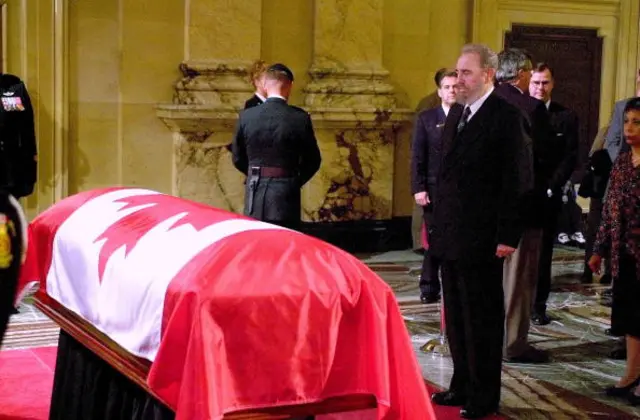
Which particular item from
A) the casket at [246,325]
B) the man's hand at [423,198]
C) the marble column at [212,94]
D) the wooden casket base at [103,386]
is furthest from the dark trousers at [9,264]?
the marble column at [212,94]

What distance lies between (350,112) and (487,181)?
4877 millimetres

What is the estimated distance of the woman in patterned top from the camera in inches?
214

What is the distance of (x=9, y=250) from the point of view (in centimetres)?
237

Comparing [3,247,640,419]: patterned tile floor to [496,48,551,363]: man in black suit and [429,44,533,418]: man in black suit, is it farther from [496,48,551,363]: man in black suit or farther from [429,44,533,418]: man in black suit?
[429,44,533,418]: man in black suit

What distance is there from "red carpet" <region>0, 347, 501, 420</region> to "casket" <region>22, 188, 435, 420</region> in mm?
1449

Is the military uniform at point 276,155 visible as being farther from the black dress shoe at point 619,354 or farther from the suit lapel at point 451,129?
the black dress shoe at point 619,354

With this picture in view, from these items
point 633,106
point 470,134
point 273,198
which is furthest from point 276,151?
point 633,106

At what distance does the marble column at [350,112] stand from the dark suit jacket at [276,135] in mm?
2770

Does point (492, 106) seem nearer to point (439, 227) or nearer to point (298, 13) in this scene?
point (439, 227)

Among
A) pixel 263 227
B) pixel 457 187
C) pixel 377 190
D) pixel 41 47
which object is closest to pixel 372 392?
pixel 263 227

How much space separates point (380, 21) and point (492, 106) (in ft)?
17.0

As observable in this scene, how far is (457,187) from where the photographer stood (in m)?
5.04

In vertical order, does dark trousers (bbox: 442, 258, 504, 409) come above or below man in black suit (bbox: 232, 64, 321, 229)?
below

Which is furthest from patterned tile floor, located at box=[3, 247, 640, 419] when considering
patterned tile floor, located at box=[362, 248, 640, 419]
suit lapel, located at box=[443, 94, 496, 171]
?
suit lapel, located at box=[443, 94, 496, 171]
